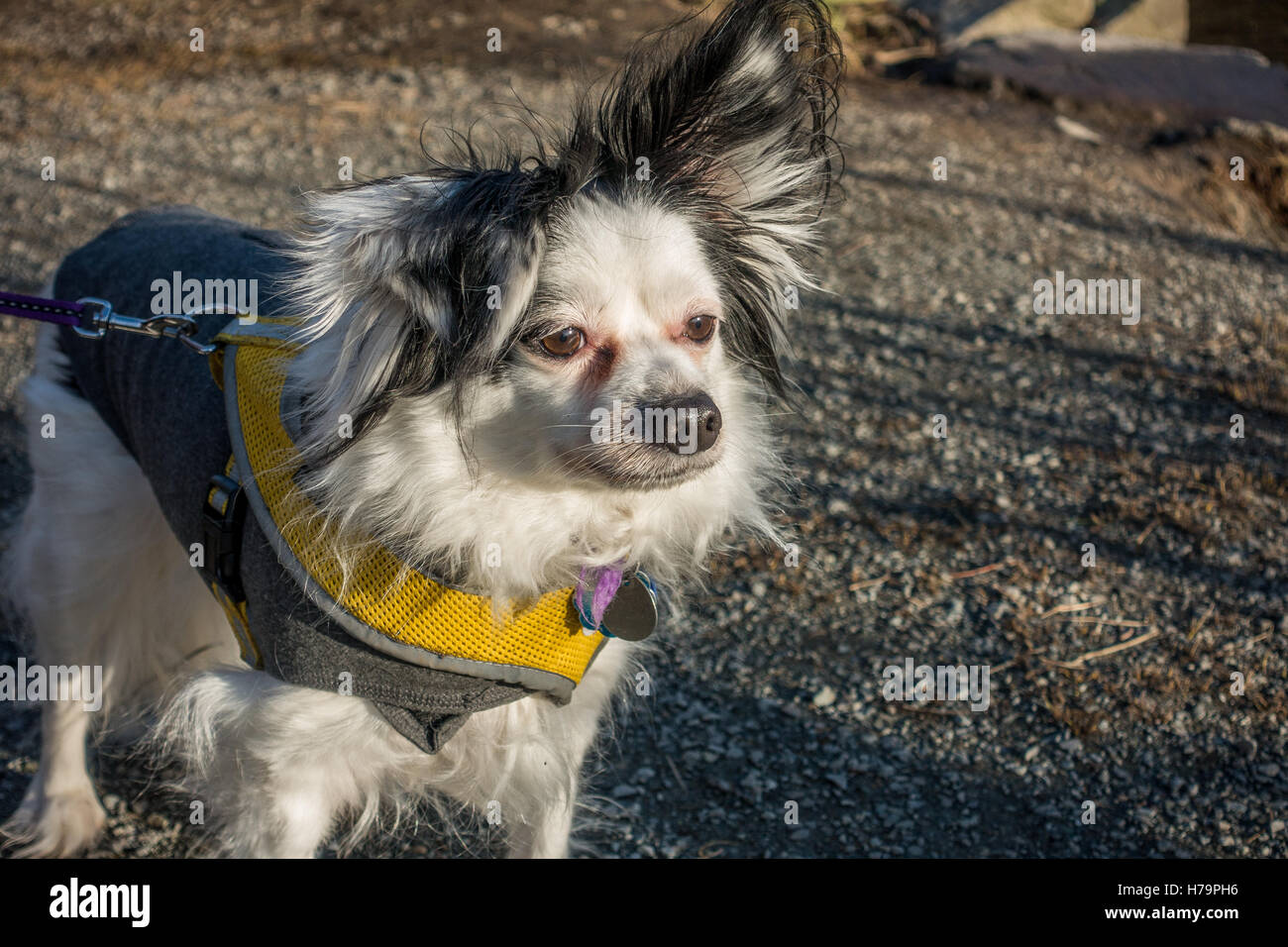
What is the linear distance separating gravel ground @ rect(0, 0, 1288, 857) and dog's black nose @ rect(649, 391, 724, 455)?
1398 mm

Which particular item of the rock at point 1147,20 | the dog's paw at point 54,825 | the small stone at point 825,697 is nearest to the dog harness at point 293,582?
the dog's paw at point 54,825

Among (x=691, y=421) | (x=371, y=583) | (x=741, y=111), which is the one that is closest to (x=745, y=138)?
(x=741, y=111)

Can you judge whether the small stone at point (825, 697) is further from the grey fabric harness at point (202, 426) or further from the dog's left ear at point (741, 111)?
the dog's left ear at point (741, 111)

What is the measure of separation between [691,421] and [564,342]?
11.6 inches

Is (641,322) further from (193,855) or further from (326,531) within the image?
(193,855)

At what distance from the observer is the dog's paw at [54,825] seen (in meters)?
2.86

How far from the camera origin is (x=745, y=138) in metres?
2.33

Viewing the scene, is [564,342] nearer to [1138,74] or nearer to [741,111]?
[741,111]

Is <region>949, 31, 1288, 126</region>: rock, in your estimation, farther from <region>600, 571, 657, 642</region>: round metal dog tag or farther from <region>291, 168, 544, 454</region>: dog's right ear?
<region>291, 168, 544, 454</region>: dog's right ear

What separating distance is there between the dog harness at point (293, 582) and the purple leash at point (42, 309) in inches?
4.1

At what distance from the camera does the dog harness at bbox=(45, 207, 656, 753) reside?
6.85 ft

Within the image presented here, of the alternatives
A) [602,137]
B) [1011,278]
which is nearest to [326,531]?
[602,137]

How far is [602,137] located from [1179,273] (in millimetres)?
5191

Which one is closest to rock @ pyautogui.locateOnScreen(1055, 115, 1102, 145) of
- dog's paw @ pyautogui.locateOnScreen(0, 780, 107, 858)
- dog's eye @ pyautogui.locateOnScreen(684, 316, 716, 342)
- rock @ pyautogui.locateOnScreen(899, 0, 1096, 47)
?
rock @ pyautogui.locateOnScreen(899, 0, 1096, 47)
